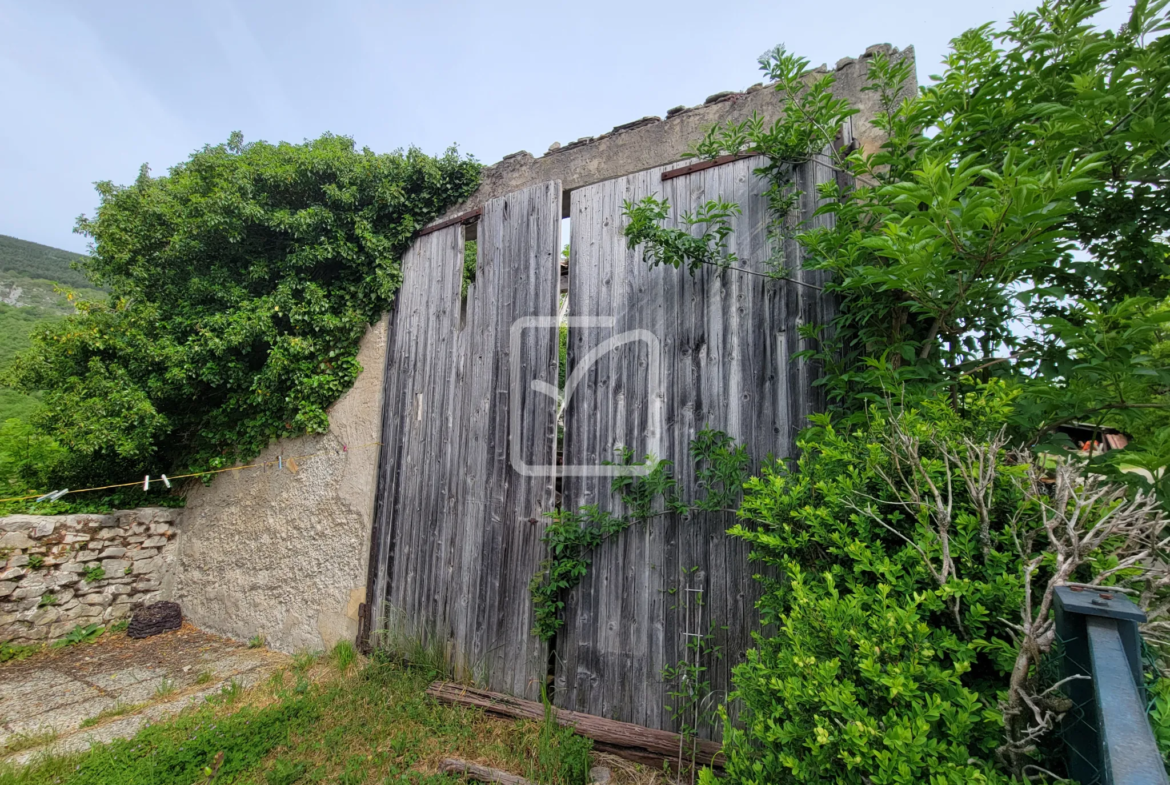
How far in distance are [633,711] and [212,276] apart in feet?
16.8

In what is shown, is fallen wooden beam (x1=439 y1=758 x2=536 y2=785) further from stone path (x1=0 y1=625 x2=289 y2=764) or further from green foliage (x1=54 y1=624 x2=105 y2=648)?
green foliage (x1=54 y1=624 x2=105 y2=648)

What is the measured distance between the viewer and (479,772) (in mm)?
2408

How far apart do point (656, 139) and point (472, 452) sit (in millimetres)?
2375

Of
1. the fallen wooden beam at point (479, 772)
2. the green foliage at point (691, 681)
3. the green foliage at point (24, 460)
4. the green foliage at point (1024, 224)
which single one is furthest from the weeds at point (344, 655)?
the green foliage at point (24, 460)

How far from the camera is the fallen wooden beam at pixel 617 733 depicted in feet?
7.84

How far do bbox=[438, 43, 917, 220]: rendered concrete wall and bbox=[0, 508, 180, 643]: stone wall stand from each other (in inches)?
197

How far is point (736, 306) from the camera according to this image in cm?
270

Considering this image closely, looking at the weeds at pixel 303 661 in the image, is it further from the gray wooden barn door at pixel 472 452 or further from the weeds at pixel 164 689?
A: the weeds at pixel 164 689

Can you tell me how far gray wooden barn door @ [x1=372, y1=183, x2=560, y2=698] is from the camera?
3.10 m

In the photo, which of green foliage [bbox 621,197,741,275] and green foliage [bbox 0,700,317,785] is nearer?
green foliage [bbox 0,700,317,785]

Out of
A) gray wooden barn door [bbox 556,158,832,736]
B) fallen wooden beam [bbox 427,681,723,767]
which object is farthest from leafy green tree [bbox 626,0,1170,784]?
fallen wooden beam [bbox 427,681,723,767]

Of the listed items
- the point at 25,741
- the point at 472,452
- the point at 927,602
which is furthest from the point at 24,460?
the point at 927,602

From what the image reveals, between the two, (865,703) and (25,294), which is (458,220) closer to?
(865,703)

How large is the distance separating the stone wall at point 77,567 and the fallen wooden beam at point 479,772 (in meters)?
4.70
